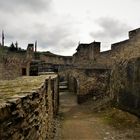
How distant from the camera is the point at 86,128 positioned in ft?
38.0

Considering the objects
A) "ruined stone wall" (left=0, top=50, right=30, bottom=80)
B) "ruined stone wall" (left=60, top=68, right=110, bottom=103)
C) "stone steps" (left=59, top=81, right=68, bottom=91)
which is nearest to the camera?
"ruined stone wall" (left=60, top=68, right=110, bottom=103)

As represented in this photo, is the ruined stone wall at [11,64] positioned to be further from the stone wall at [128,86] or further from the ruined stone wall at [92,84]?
the stone wall at [128,86]

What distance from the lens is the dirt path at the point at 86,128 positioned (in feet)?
33.3

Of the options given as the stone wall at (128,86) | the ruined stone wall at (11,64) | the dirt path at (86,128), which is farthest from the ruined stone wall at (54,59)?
the stone wall at (128,86)

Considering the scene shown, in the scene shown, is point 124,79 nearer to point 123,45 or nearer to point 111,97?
point 111,97

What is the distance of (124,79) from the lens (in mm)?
14523

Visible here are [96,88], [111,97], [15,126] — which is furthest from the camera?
[96,88]

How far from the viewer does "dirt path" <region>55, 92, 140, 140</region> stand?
400 inches

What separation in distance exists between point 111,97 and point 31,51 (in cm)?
1636

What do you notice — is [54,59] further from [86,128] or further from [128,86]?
[86,128]

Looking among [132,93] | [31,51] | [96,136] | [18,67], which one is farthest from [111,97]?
[31,51]

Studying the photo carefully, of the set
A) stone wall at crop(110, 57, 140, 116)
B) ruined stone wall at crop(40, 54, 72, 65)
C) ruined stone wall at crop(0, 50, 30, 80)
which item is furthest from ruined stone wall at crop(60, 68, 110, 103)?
ruined stone wall at crop(40, 54, 72, 65)

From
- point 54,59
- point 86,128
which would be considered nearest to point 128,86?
point 86,128

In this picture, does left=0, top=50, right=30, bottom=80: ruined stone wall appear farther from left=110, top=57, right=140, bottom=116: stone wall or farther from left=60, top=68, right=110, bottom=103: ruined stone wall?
left=110, top=57, right=140, bottom=116: stone wall
